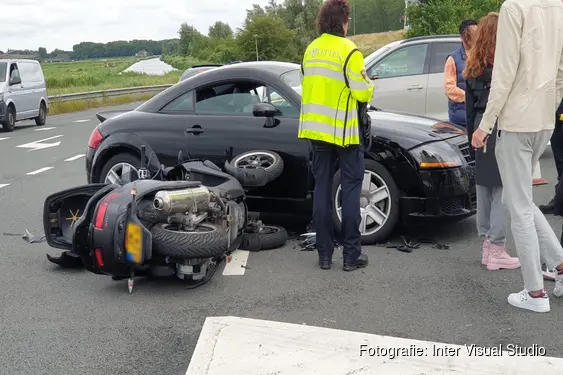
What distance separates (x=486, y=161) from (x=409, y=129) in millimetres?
953

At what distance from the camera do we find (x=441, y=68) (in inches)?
408

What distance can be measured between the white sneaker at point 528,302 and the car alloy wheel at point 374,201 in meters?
1.60

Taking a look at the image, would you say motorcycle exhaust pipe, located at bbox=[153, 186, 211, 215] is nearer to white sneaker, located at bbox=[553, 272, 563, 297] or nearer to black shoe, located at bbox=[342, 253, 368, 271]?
black shoe, located at bbox=[342, 253, 368, 271]

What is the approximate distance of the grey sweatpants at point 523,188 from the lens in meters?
4.29

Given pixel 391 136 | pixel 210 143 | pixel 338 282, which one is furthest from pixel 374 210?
pixel 210 143

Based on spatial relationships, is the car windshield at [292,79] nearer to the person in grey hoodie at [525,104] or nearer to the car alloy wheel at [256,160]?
the car alloy wheel at [256,160]

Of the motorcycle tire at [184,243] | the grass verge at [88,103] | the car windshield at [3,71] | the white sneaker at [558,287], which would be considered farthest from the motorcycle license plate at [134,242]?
the grass verge at [88,103]

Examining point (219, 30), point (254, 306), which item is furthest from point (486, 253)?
point (219, 30)

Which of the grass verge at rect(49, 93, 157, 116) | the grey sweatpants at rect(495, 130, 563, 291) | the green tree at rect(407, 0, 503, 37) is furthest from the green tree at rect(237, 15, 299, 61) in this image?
the grey sweatpants at rect(495, 130, 563, 291)

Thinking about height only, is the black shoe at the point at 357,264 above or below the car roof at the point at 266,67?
below

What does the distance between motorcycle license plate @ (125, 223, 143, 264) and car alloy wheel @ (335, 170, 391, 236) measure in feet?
6.27

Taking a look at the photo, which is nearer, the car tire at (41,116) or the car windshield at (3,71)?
the car windshield at (3,71)

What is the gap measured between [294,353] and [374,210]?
2357 mm

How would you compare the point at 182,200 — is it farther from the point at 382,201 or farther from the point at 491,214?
the point at 491,214
